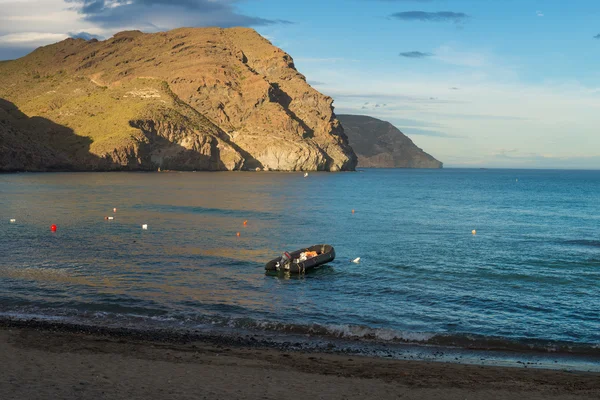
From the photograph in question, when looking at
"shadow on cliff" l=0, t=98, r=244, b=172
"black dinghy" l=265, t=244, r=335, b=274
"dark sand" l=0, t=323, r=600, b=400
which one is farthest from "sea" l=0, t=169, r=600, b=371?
"shadow on cliff" l=0, t=98, r=244, b=172

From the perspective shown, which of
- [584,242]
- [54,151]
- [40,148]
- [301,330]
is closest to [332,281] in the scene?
Answer: [301,330]

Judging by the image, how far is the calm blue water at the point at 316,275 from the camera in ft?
71.2

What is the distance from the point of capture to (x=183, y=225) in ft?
169

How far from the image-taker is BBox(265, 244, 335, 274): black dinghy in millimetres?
30812

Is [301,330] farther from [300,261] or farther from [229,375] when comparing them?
[300,261]

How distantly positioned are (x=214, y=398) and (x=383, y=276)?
19.0 m

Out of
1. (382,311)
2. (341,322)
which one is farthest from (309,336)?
(382,311)

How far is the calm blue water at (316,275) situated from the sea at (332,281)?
0.10 m

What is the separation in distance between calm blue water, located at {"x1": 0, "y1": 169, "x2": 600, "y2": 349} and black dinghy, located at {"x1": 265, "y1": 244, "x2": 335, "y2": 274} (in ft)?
2.28

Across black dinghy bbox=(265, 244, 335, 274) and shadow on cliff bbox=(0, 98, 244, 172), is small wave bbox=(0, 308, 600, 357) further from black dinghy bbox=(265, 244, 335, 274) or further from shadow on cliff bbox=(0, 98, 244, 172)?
shadow on cliff bbox=(0, 98, 244, 172)

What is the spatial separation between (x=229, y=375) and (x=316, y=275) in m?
17.0

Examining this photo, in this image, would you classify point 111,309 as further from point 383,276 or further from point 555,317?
point 555,317

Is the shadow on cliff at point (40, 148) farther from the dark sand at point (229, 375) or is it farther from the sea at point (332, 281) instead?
the dark sand at point (229, 375)

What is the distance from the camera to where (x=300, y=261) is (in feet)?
103
